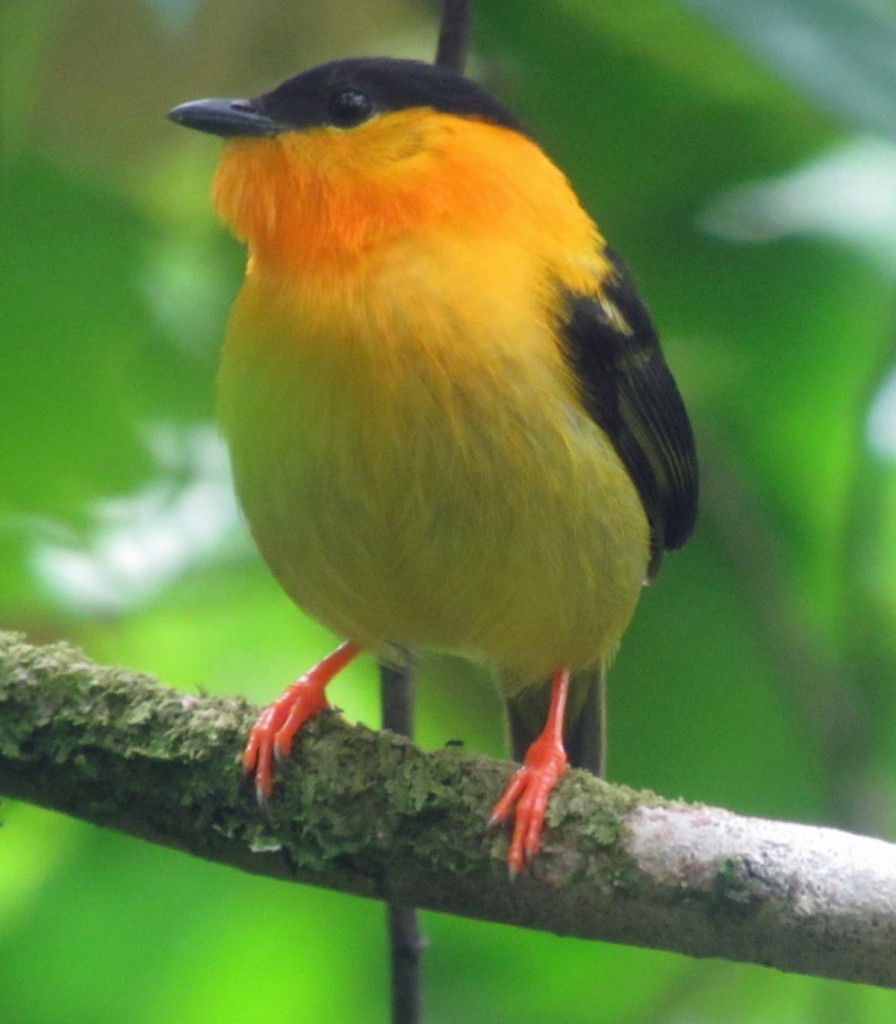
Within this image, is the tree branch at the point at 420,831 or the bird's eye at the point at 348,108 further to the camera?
the bird's eye at the point at 348,108

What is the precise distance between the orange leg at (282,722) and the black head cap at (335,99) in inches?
53.2

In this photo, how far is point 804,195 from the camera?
15.3ft

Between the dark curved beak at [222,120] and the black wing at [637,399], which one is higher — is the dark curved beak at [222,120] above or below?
above

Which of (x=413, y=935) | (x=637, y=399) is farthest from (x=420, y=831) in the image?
(x=637, y=399)

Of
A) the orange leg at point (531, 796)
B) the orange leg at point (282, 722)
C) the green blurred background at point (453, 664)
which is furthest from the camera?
the green blurred background at point (453, 664)

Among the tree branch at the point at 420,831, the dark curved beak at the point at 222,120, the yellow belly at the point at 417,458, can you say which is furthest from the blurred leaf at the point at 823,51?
the tree branch at the point at 420,831

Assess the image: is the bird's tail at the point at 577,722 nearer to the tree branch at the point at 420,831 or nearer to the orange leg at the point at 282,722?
the orange leg at the point at 282,722

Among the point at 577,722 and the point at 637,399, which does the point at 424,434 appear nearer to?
the point at 637,399

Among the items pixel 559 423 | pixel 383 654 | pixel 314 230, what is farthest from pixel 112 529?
pixel 559 423

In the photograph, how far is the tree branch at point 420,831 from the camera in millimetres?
2934

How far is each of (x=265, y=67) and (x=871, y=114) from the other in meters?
2.26

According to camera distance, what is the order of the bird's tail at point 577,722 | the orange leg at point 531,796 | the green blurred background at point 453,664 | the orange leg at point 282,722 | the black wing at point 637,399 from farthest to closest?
1. the bird's tail at point 577,722
2. the green blurred background at point 453,664
3. the black wing at point 637,399
4. the orange leg at point 282,722
5. the orange leg at point 531,796

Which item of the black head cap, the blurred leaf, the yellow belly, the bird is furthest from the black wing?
the blurred leaf

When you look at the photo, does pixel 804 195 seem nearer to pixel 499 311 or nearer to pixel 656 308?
pixel 656 308
